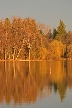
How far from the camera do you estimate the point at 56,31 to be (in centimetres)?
10081

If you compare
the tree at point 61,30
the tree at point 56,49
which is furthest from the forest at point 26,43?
the tree at point 61,30

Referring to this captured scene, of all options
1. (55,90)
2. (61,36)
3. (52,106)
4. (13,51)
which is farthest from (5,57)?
(52,106)

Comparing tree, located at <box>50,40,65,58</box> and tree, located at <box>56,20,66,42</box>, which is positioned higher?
tree, located at <box>56,20,66,42</box>

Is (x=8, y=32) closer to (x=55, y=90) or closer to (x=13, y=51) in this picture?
(x=13, y=51)

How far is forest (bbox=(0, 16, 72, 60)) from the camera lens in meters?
77.1

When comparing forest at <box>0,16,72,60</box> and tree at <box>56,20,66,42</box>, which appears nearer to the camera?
forest at <box>0,16,72,60</box>

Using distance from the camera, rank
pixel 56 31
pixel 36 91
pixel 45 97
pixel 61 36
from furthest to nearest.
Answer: pixel 56 31
pixel 61 36
pixel 36 91
pixel 45 97

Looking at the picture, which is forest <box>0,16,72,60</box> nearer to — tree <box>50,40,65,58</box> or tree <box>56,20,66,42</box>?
tree <box>50,40,65,58</box>

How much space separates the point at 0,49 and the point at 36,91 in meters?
57.8

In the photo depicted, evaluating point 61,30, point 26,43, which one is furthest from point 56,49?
point 61,30

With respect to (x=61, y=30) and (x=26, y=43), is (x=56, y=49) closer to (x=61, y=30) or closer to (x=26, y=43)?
(x=26, y=43)

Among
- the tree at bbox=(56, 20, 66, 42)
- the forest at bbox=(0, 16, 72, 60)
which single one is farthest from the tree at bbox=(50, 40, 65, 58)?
the tree at bbox=(56, 20, 66, 42)

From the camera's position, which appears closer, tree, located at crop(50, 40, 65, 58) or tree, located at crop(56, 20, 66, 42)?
tree, located at crop(50, 40, 65, 58)

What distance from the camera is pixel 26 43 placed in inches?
3081
